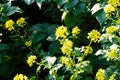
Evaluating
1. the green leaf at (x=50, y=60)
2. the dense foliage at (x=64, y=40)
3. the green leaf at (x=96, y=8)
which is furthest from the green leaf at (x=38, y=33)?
the green leaf at (x=96, y=8)

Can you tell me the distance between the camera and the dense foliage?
2119 millimetres

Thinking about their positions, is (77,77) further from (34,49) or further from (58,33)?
(34,49)

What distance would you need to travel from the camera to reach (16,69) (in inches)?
105

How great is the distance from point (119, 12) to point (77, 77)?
1.58ft

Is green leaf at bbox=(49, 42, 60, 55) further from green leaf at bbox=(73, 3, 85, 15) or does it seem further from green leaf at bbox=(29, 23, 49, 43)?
green leaf at bbox=(73, 3, 85, 15)

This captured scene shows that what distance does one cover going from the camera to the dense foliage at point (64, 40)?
83.4 inches

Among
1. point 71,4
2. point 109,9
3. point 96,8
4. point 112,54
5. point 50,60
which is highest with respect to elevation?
point 71,4

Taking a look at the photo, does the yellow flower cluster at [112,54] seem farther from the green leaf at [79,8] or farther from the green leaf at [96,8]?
the green leaf at [79,8]

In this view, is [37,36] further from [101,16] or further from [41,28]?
[101,16]

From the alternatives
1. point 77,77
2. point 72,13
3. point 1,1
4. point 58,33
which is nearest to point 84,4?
point 72,13

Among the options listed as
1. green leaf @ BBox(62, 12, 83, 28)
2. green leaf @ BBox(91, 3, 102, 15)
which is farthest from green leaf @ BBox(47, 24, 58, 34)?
green leaf @ BBox(91, 3, 102, 15)

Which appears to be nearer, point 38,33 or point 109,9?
point 109,9

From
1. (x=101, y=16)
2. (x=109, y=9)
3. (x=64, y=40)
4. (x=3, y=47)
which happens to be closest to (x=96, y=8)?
(x=101, y=16)

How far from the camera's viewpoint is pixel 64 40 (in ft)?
7.04
